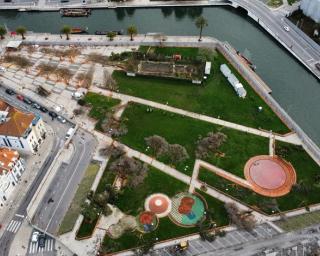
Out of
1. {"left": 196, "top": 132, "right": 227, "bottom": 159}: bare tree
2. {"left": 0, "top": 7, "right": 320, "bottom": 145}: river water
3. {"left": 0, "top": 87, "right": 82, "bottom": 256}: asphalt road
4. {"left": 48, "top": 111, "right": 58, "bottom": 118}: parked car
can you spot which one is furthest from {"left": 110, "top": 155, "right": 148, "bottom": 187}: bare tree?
{"left": 0, "top": 7, "right": 320, "bottom": 145}: river water

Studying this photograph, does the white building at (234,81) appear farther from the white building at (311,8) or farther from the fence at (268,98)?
the white building at (311,8)

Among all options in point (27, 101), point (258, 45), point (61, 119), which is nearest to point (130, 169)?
point (61, 119)

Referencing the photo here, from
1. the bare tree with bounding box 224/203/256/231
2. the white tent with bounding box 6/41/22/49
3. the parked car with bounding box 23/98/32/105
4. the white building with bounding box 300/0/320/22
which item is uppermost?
the white building with bounding box 300/0/320/22

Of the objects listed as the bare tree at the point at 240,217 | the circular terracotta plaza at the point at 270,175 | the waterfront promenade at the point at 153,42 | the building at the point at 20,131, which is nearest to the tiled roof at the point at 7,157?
the building at the point at 20,131

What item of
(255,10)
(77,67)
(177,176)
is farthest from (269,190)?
(255,10)

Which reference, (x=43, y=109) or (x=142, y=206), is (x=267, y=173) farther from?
(x=43, y=109)

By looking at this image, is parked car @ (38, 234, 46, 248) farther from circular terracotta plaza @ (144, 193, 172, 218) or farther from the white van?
the white van
